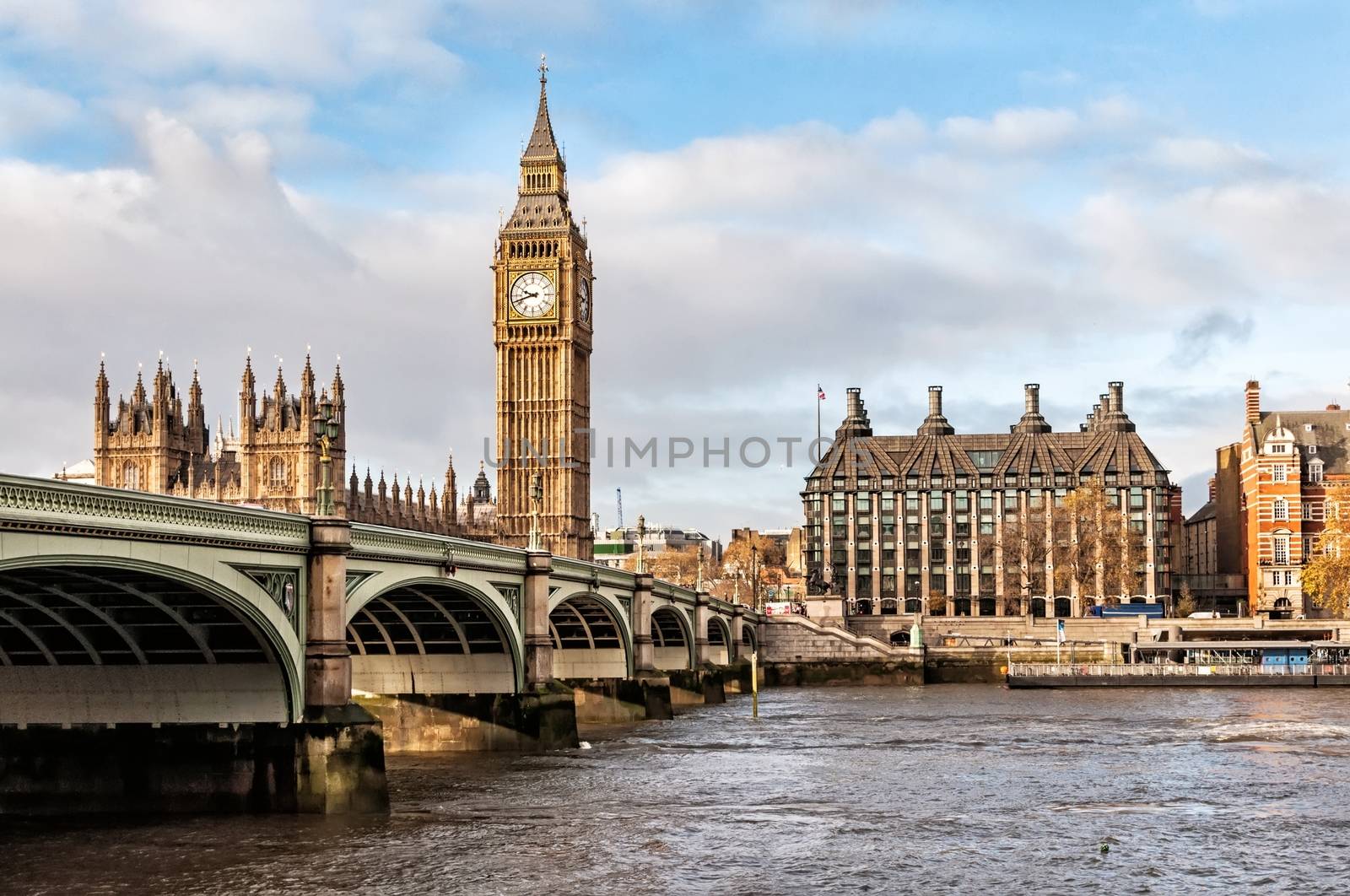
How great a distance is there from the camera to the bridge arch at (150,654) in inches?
1241

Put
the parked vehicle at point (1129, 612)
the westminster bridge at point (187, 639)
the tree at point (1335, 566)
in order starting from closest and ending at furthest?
the westminster bridge at point (187, 639)
the tree at point (1335, 566)
the parked vehicle at point (1129, 612)

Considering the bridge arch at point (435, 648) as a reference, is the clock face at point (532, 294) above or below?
above

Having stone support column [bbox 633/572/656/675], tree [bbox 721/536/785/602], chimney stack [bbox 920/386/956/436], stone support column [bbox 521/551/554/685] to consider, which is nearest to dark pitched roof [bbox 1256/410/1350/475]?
chimney stack [bbox 920/386/956/436]

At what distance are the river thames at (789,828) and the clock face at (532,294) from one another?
83976 mm

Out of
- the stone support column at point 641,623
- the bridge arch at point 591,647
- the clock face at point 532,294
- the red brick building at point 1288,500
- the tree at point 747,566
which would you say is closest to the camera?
the bridge arch at point 591,647

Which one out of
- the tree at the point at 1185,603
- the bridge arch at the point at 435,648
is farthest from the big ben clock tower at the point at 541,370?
the bridge arch at the point at 435,648

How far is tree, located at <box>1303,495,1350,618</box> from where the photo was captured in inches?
3922

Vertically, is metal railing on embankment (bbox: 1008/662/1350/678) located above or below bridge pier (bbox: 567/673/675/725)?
below

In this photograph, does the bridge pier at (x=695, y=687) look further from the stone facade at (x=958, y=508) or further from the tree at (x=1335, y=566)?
the stone facade at (x=958, y=508)

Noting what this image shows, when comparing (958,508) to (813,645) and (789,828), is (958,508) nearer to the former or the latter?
(813,645)

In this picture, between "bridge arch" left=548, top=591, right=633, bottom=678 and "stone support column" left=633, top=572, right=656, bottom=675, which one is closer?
"bridge arch" left=548, top=591, right=633, bottom=678

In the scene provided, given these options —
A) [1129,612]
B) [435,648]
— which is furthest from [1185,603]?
[435,648]

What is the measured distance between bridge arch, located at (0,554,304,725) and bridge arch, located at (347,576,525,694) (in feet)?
37.6

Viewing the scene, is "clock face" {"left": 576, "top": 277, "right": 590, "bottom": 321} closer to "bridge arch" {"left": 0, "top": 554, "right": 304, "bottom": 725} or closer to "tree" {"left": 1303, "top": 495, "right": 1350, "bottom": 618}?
"tree" {"left": 1303, "top": 495, "right": 1350, "bottom": 618}
